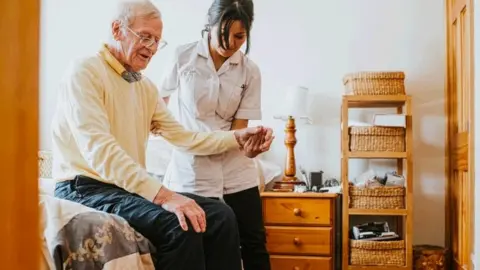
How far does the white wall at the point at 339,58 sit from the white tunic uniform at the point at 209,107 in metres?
1.23

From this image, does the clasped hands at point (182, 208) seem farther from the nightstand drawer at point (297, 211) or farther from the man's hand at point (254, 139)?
the nightstand drawer at point (297, 211)

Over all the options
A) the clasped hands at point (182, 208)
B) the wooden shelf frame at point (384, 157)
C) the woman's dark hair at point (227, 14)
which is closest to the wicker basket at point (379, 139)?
the wooden shelf frame at point (384, 157)

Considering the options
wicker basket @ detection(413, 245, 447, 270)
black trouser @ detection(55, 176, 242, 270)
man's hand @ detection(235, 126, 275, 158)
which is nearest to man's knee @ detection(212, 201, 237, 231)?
black trouser @ detection(55, 176, 242, 270)

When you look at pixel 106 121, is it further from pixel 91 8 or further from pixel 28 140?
pixel 91 8

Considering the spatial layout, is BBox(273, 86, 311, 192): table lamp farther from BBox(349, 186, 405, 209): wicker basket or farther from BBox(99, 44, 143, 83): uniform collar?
BBox(99, 44, 143, 83): uniform collar

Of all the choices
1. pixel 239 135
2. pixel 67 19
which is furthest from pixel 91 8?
pixel 239 135

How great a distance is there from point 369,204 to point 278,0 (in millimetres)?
1255

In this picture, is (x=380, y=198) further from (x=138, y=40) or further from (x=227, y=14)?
(x=138, y=40)

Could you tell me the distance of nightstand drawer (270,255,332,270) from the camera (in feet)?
8.78

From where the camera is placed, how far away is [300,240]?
2.69 metres

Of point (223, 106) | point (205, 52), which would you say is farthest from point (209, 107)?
point (205, 52)

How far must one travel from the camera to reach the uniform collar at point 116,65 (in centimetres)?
154

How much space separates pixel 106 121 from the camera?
143 centimetres

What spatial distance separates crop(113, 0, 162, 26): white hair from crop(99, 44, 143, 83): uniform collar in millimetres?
89
